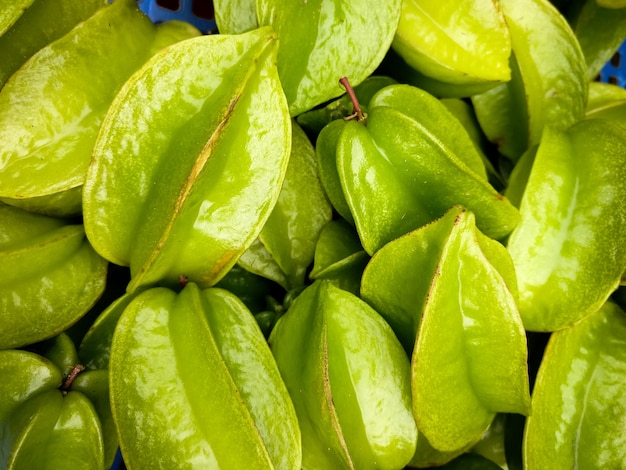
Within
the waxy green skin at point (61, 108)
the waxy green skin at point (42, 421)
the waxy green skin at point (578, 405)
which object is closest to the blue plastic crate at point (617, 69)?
the waxy green skin at point (578, 405)

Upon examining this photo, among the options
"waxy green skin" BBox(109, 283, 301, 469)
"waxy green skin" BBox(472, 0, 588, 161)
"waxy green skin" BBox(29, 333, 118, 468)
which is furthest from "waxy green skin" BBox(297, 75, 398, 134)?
"waxy green skin" BBox(29, 333, 118, 468)

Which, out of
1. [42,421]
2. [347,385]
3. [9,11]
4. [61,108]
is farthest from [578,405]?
[9,11]

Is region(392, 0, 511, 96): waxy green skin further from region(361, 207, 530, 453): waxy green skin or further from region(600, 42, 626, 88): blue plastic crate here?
region(600, 42, 626, 88): blue plastic crate

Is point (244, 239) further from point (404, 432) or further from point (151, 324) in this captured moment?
point (404, 432)

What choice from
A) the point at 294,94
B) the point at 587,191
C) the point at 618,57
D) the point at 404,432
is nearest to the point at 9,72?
the point at 294,94

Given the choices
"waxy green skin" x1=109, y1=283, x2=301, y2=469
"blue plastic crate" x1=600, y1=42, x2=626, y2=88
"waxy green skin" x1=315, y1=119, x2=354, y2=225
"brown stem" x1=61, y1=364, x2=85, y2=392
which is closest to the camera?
"waxy green skin" x1=109, y1=283, x2=301, y2=469

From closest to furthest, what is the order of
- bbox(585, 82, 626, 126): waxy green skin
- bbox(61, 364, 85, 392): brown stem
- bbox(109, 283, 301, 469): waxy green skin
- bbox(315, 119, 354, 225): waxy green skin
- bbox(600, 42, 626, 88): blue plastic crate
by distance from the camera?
bbox(109, 283, 301, 469): waxy green skin, bbox(61, 364, 85, 392): brown stem, bbox(315, 119, 354, 225): waxy green skin, bbox(585, 82, 626, 126): waxy green skin, bbox(600, 42, 626, 88): blue plastic crate
